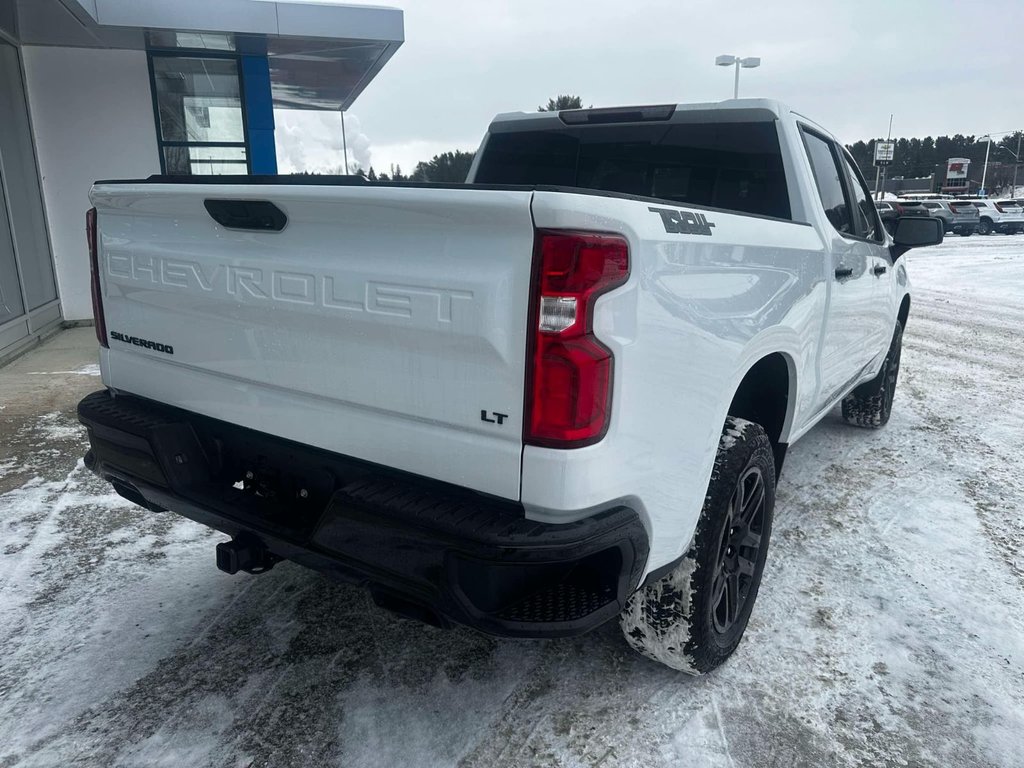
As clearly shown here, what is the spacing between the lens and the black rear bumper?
1796 mm

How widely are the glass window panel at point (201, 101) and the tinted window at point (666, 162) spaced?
689 centimetres

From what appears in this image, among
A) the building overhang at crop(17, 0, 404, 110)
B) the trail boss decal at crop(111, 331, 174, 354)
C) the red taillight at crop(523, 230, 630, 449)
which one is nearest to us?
the red taillight at crop(523, 230, 630, 449)

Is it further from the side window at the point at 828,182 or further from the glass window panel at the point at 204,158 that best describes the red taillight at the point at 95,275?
the glass window panel at the point at 204,158

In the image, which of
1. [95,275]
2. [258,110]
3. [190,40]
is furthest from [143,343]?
[258,110]

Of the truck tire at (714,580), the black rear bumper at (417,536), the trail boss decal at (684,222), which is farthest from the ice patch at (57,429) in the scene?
the trail boss decal at (684,222)

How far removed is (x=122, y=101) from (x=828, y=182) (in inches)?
355

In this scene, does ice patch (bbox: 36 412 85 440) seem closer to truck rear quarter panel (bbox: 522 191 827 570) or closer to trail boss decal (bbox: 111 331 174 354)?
trail boss decal (bbox: 111 331 174 354)

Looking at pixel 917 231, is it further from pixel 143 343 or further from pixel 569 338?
pixel 143 343

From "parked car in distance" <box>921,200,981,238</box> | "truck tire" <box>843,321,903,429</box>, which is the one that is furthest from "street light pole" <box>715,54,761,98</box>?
"truck tire" <box>843,321,903,429</box>

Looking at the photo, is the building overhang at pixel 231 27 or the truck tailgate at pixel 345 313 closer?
the truck tailgate at pixel 345 313

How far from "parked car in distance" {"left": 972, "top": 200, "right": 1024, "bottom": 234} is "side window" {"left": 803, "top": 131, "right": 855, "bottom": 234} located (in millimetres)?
34335

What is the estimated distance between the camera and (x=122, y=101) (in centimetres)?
933

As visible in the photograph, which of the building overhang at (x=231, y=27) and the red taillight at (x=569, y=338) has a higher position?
the building overhang at (x=231, y=27)

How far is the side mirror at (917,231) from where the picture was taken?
431 cm
